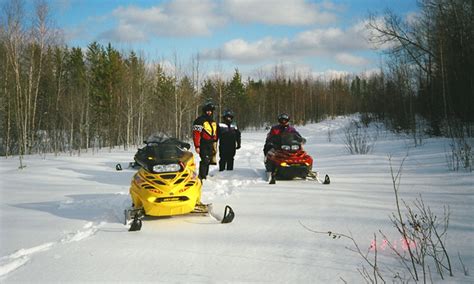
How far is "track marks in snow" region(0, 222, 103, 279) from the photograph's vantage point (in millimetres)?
3591

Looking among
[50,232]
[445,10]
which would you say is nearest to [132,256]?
[50,232]

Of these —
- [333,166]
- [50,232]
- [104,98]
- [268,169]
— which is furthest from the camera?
[104,98]

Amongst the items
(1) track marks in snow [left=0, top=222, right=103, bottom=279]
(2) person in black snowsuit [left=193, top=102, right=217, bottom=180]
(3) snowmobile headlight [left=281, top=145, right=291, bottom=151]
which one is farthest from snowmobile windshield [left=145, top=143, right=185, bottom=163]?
(3) snowmobile headlight [left=281, top=145, right=291, bottom=151]

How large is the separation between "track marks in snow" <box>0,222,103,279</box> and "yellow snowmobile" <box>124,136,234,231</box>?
0.54 m

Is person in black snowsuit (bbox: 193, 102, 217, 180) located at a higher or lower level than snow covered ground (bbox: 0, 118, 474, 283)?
higher

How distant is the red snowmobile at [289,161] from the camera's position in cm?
830

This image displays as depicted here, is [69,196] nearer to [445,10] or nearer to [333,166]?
[333,166]

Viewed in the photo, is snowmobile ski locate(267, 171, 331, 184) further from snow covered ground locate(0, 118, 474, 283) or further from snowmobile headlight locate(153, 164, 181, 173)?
snowmobile headlight locate(153, 164, 181, 173)

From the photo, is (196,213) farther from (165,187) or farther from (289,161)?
(289,161)

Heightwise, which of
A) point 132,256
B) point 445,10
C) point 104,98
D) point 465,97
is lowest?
point 132,256

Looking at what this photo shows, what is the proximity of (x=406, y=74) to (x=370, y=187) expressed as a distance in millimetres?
20257

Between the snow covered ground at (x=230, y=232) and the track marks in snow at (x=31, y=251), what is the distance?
0.01 meters

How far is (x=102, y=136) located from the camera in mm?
31656

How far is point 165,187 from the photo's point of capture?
4.88m
